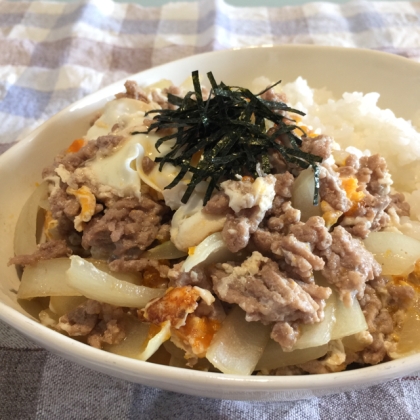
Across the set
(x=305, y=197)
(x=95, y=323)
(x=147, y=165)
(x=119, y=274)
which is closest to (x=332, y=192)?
(x=305, y=197)

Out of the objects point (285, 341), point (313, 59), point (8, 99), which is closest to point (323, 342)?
point (285, 341)

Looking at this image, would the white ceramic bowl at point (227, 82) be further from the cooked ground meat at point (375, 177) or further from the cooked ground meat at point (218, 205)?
the cooked ground meat at point (375, 177)

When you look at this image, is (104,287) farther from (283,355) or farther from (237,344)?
(283,355)

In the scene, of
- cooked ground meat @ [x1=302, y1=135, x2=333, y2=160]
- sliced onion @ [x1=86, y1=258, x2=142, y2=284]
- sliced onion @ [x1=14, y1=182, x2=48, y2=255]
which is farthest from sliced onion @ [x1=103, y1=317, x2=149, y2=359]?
cooked ground meat @ [x1=302, y1=135, x2=333, y2=160]

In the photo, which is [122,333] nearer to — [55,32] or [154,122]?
[154,122]

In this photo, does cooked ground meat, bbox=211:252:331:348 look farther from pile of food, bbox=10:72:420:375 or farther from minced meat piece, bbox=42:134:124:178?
minced meat piece, bbox=42:134:124:178

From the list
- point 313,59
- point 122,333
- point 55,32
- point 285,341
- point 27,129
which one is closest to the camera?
point 285,341
